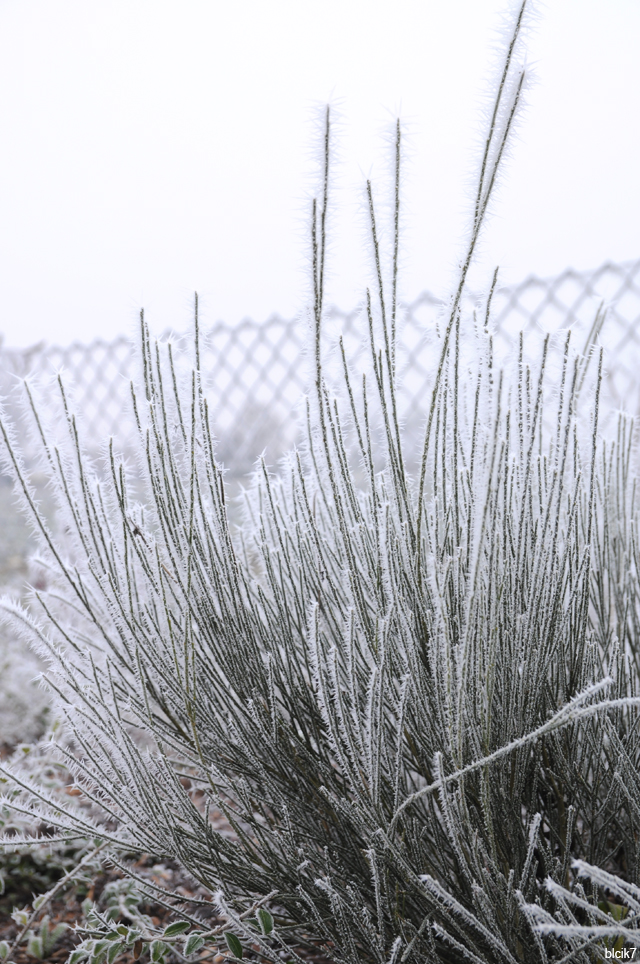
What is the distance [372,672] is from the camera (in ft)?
2.80

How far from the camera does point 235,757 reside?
1028mm

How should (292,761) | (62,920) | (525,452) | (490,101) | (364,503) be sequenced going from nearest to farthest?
(490,101)
(525,452)
(292,761)
(364,503)
(62,920)

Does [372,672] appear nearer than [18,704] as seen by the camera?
Yes

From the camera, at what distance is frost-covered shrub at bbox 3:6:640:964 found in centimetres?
87

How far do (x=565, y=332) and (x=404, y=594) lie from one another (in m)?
0.45

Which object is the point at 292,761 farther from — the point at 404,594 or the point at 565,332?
the point at 565,332

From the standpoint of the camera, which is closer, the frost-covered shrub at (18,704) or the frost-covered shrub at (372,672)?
the frost-covered shrub at (372,672)

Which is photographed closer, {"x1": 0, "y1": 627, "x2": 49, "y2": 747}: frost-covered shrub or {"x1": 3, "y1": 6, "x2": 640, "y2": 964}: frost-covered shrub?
{"x1": 3, "y1": 6, "x2": 640, "y2": 964}: frost-covered shrub

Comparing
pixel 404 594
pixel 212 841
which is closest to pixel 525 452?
pixel 404 594

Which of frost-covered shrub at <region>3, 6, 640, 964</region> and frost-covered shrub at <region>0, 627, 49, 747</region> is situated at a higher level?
frost-covered shrub at <region>3, 6, 640, 964</region>

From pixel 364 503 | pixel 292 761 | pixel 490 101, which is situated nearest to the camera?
pixel 490 101

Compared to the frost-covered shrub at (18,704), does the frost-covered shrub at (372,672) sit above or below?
above

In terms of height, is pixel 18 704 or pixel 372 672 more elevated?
pixel 372 672

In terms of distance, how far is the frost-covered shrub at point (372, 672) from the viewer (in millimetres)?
871
